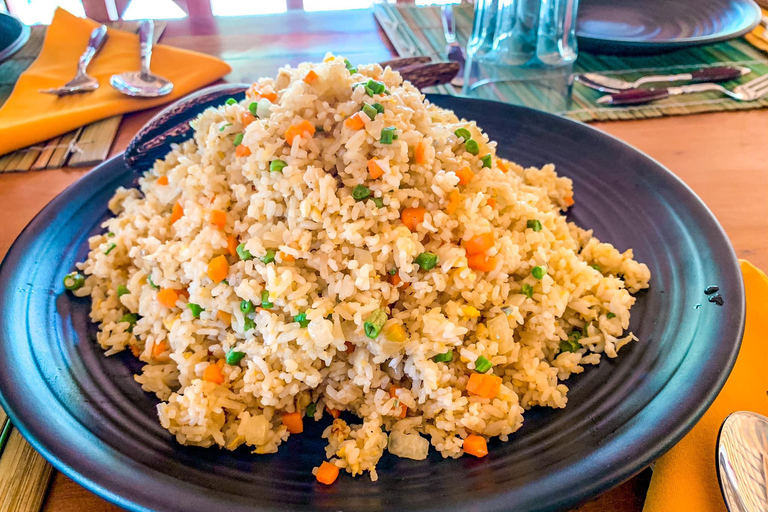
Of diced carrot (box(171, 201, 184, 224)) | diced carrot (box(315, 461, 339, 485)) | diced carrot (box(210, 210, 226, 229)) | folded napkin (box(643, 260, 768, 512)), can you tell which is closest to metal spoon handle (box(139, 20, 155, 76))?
diced carrot (box(171, 201, 184, 224))

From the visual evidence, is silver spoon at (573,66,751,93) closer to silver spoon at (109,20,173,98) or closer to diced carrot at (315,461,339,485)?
silver spoon at (109,20,173,98)

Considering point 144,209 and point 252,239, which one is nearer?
point 252,239

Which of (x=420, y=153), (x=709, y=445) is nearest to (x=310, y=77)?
(x=420, y=153)

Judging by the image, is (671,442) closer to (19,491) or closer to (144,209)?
(19,491)

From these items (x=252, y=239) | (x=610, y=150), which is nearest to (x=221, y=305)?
(x=252, y=239)

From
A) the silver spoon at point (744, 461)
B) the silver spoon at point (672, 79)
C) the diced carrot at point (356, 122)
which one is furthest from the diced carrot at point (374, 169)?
the silver spoon at point (672, 79)

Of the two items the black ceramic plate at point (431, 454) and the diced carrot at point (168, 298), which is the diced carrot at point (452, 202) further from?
the diced carrot at point (168, 298)

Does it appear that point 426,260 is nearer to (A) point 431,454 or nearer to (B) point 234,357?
(A) point 431,454
